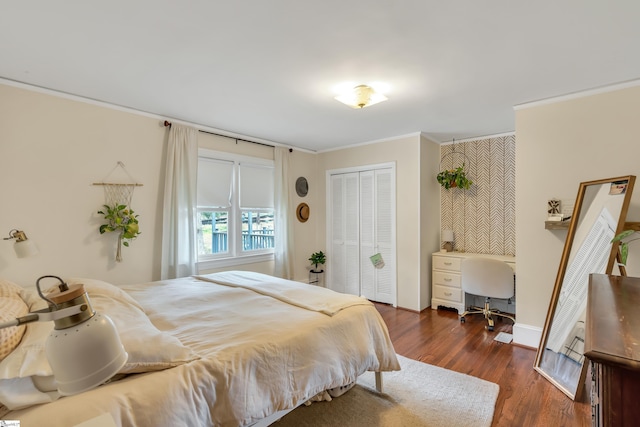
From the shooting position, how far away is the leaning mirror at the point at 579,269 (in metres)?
2.27

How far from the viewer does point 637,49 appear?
6.64 feet

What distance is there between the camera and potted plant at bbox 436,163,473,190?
423 centimetres

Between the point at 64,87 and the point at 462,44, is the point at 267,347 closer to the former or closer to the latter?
the point at 462,44

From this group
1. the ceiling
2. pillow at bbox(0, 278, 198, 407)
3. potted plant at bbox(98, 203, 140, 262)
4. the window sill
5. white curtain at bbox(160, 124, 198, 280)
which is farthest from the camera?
the window sill

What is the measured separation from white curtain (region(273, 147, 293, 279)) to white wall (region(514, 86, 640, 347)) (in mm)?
2938

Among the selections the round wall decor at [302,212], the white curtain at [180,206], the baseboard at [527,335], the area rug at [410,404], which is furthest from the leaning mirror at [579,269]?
the white curtain at [180,206]

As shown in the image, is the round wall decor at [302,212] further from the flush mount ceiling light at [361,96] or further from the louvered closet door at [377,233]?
the flush mount ceiling light at [361,96]

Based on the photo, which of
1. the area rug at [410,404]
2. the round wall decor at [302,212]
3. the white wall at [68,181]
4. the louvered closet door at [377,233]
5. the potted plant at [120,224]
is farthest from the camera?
the round wall decor at [302,212]

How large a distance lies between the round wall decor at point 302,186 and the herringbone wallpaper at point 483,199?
7.11 ft

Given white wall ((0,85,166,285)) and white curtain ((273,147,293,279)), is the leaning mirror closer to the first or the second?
white curtain ((273,147,293,279))

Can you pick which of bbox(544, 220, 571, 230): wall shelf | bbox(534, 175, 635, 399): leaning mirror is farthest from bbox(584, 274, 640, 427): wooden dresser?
bbox(544, 220, 571, 230): wall shelf

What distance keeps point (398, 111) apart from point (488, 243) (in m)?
2.38

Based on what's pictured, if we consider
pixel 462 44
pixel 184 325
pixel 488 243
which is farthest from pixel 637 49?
pixel 184 325

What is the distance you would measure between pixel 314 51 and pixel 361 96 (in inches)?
27.7
